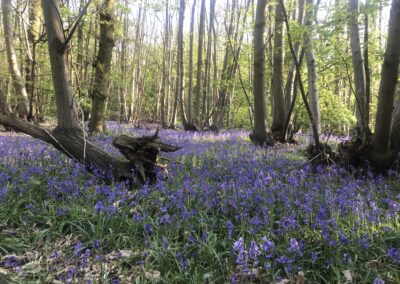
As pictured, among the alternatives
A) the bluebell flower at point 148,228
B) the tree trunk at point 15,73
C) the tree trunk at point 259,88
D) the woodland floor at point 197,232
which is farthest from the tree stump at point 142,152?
the tree trunk at point 15,73

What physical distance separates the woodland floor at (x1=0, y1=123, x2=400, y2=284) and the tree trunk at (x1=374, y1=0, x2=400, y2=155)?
0.72 metres

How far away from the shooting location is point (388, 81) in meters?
5.04

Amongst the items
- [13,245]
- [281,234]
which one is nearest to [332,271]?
[281,234]

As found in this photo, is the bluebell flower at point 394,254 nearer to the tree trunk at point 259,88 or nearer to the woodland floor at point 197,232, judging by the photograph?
the woodland floor at point 197,232

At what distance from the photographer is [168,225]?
368cm

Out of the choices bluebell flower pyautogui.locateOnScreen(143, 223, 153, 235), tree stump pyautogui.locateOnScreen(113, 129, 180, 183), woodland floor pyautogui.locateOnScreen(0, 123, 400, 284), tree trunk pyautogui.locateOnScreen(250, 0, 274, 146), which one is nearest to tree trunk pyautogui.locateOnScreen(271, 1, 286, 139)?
tree trunk pyautogui.locateOnScreen(250, 0, 274, 146)

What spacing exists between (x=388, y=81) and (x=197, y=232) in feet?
11.6

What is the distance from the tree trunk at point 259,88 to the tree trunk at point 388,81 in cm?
442

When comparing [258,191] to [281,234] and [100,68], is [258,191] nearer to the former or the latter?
[281,234]

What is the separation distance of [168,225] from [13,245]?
60.1 inches

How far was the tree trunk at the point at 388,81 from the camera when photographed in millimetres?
4859

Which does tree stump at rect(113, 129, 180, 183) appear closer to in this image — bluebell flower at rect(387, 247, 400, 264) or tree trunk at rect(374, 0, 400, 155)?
tree trunk at rect(374, 0, 400, 155)

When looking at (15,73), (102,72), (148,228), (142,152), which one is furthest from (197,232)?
(15,73)

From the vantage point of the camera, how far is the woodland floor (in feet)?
9.50
